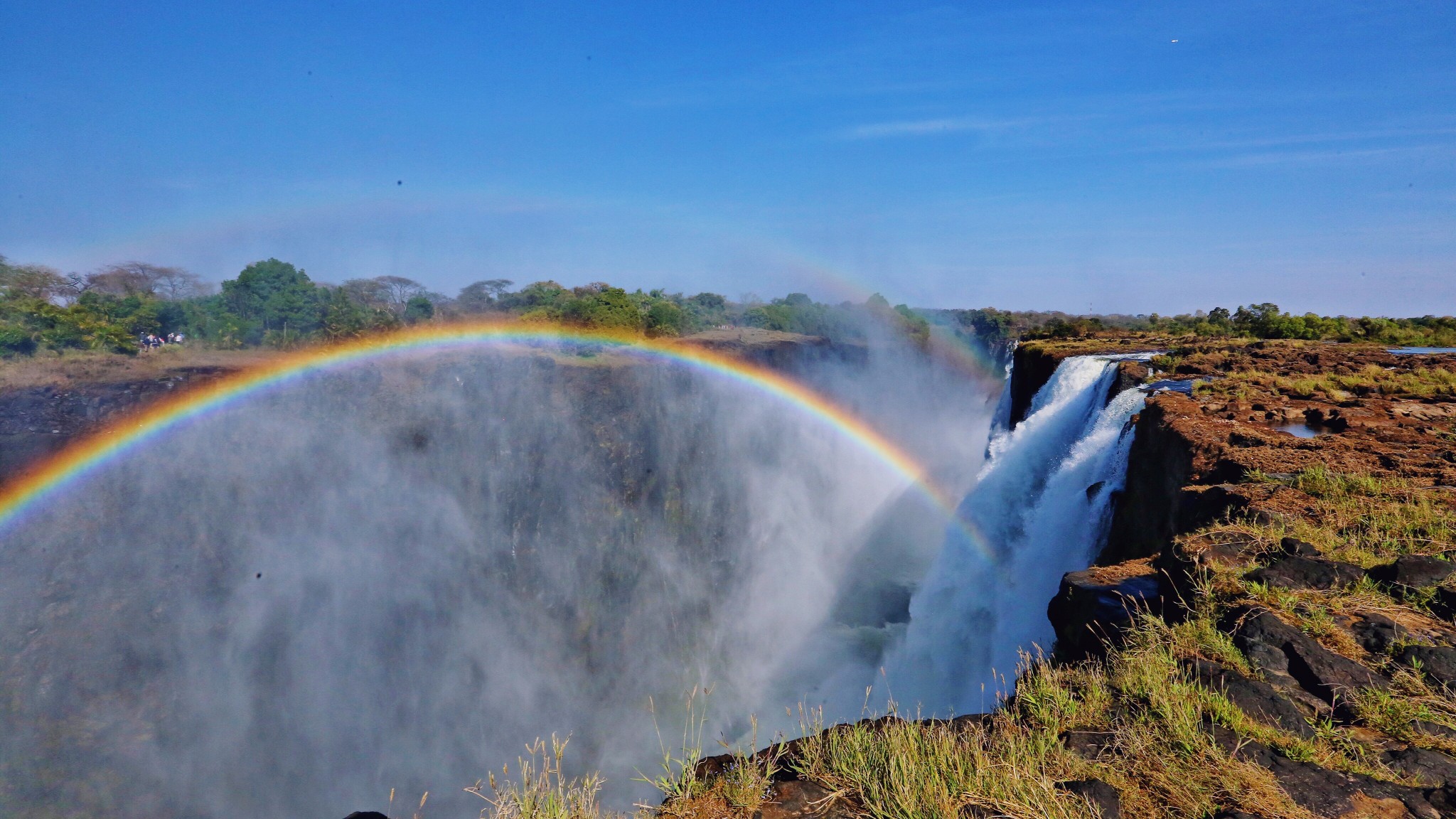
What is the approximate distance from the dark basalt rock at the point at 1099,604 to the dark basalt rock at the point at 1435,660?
1075 mm

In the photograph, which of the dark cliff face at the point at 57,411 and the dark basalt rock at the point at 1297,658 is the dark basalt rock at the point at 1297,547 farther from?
the dark cliff face at the point at 57,411

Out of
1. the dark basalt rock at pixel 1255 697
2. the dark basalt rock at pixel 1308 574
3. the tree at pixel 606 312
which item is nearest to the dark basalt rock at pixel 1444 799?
the dark basalt rock at pixel 1255 697

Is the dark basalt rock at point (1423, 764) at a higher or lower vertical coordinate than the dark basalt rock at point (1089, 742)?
higher

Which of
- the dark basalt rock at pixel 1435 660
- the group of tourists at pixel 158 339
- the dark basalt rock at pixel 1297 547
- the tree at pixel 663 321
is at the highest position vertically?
the tree at pixel 663 321

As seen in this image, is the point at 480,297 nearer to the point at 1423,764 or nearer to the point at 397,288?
the point at 397,288

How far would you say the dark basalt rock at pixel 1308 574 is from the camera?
389 centimetres

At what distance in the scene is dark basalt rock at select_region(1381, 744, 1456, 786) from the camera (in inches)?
97.6

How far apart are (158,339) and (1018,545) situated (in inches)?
1513

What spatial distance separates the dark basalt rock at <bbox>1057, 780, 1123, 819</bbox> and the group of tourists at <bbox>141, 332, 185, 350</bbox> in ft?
125

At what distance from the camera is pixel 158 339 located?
31609 mm

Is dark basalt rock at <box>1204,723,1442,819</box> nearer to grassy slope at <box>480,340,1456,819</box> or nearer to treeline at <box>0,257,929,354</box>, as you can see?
grassy slope at <box>480,340,1456,819</box>

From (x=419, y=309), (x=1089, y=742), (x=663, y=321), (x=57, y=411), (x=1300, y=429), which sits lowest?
(x=57, y=411)

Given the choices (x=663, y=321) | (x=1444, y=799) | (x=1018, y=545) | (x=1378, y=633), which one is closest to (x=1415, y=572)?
(x=1378, y=633)

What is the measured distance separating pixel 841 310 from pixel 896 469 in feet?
82.6
